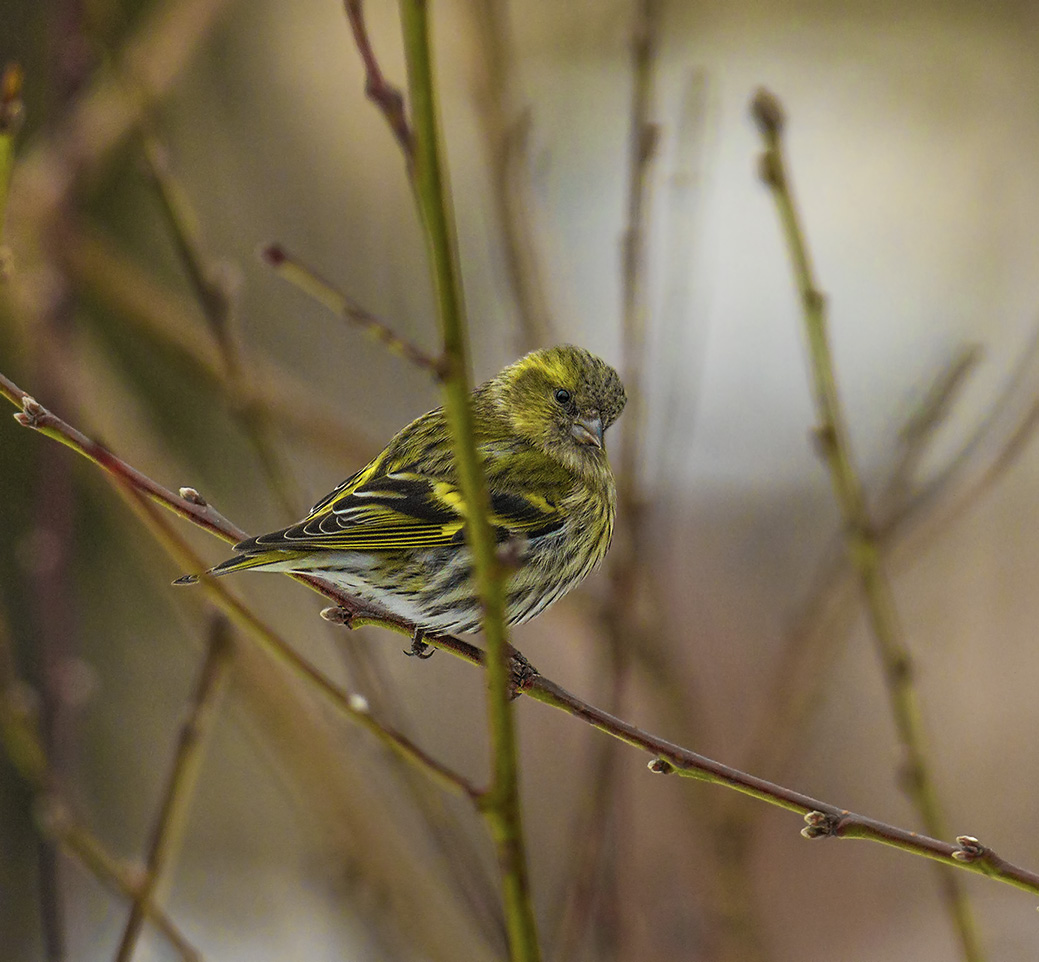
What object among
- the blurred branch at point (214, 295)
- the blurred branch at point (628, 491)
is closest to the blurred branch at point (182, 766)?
the blurred branch at point (214, 295)

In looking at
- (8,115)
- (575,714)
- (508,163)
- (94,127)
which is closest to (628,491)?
(508,163)

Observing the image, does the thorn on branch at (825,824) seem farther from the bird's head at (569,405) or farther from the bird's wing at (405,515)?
the bird's head at (569,405)

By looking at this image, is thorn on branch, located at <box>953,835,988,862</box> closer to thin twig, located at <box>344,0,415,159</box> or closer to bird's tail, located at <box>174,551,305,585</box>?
thin twig, located at <box>344,0,415,159</box>

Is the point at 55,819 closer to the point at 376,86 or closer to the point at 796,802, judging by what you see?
the point at 796,802

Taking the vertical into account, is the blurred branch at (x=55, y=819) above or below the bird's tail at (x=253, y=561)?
below

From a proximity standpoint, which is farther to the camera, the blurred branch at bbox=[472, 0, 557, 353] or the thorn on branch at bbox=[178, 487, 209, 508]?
the blurred branch at bbox=[472, 0, 557, 353]

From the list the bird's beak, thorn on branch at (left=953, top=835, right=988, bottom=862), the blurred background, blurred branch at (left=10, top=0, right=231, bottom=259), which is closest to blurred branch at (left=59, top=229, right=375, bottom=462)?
the blurred background
